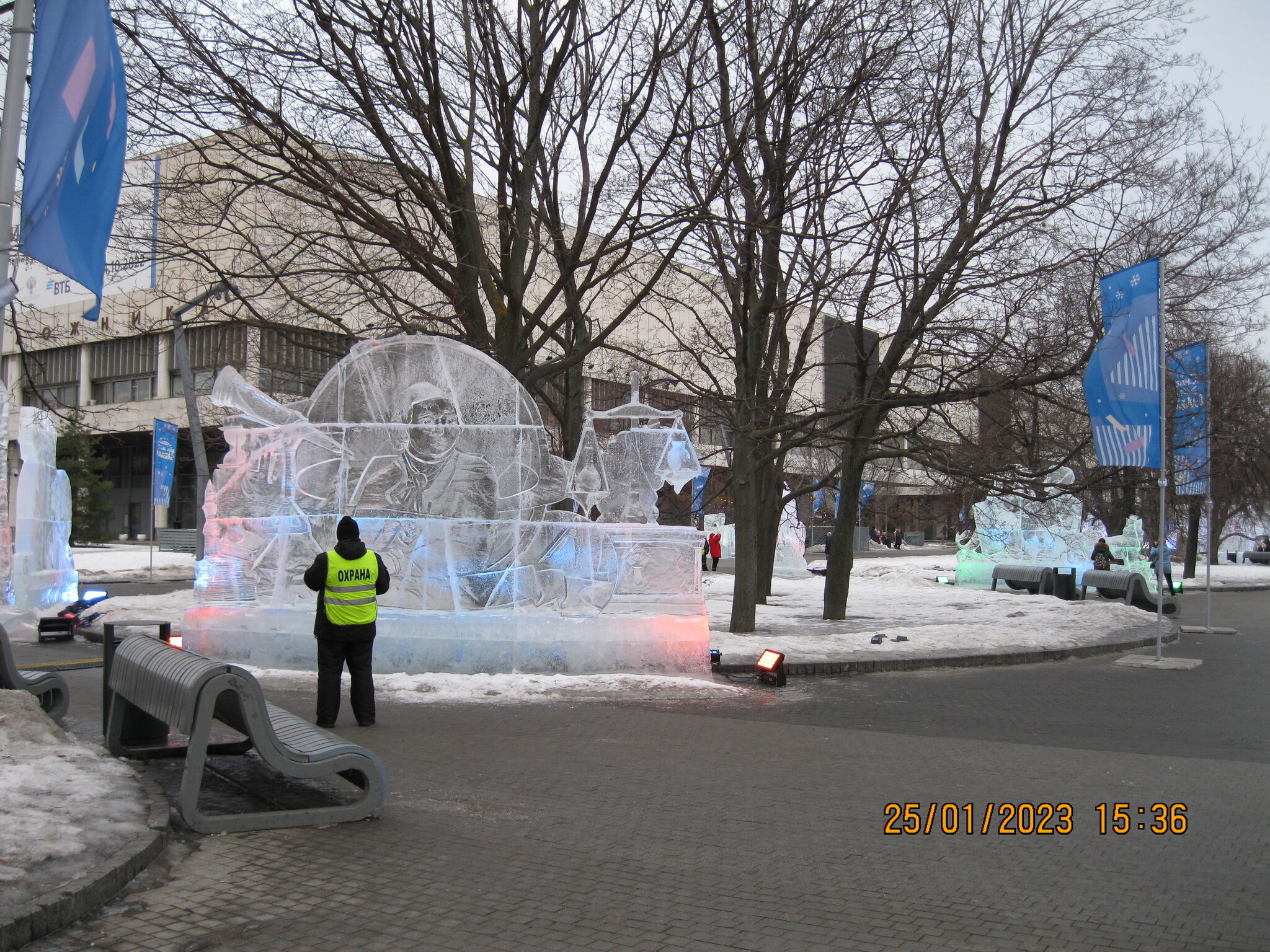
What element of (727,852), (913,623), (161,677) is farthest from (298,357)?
(727,852)

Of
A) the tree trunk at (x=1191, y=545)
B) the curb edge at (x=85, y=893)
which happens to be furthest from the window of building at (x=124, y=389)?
the curb edge at (x=85, y=893)

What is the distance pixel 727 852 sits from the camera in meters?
5.27

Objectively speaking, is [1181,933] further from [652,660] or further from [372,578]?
[652,660]

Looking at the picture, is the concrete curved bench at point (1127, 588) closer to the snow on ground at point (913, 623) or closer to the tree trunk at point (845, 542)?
the snow on ground at point (913, 623)

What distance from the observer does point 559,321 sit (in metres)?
14.6

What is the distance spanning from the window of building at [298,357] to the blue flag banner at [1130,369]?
1081 centimetres

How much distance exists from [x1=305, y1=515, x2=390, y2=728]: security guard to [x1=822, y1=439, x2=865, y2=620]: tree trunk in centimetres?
1205

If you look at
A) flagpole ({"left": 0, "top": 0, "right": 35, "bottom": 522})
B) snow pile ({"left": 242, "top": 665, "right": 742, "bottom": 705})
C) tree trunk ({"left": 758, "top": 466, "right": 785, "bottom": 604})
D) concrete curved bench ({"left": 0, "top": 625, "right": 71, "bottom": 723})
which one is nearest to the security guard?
snow pile ({"left": 242, "top": 665, "right": 742, "bottom": 705})

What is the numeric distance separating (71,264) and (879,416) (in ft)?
50.5

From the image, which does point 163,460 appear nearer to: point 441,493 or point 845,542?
point 441,493

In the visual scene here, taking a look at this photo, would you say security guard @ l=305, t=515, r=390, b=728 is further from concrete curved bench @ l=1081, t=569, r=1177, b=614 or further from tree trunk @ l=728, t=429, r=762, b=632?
concrete curved bench @ l=1081, t=569, r=1177, b=614

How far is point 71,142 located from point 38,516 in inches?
438

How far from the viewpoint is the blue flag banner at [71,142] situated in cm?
579

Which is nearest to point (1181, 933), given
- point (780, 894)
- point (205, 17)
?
point (780, 894)
